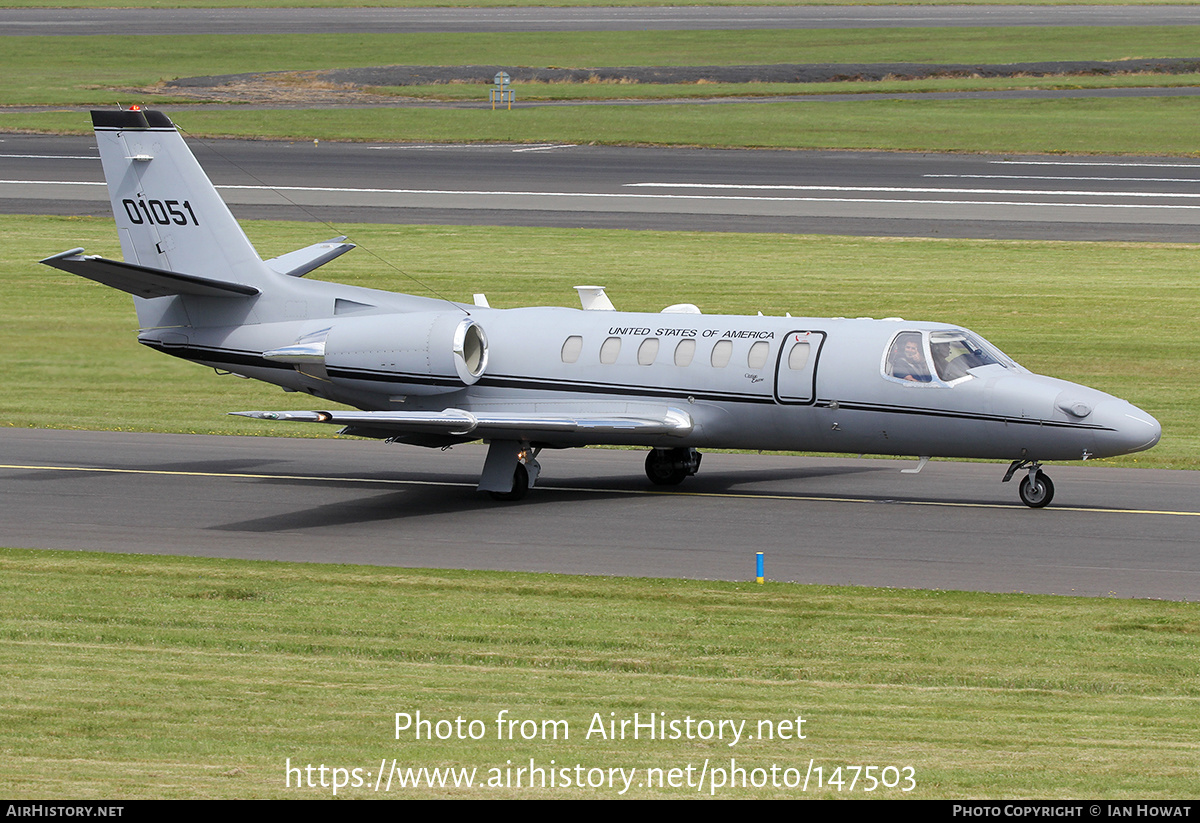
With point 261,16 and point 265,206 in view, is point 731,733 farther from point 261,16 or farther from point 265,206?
point 261,16

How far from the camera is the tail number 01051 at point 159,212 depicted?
87.2ft

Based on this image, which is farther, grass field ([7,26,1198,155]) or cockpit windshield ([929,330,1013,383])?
grass field ([7,26,1198,155])

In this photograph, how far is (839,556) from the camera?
65.2 ft

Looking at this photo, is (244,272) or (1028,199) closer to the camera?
(244,272)

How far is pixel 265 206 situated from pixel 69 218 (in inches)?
243

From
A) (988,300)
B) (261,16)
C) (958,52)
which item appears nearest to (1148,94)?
(958,52)

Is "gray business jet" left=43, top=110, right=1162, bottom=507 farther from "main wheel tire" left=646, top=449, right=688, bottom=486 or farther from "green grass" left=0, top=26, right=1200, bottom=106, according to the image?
"green grass" left=0, top=26, right=1200, bottom=106

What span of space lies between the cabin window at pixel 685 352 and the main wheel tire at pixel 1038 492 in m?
5.41

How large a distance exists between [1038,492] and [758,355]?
4622 mm

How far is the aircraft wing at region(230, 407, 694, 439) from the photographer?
22859 millimetres

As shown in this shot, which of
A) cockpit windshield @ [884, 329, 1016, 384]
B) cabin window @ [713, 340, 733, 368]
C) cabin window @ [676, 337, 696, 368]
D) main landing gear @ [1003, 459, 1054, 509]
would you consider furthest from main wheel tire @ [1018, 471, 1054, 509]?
cabin window @ [676, 337, 696, 368]

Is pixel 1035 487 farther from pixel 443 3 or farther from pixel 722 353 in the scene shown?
pixel 443 3

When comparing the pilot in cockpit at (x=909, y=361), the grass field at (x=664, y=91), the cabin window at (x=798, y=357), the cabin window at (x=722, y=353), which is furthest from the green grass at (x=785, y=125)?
the pilot in cockpit at (x=909, y=361)

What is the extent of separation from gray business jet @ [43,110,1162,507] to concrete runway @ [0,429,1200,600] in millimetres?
991
